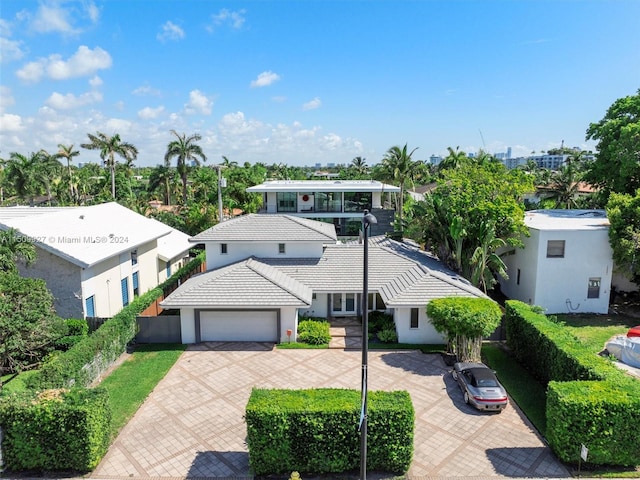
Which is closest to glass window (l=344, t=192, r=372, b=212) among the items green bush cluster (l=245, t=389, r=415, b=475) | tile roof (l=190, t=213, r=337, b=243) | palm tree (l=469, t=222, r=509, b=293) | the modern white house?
the modern white house

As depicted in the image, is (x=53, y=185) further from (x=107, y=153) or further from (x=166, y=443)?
(x=166, y=443)

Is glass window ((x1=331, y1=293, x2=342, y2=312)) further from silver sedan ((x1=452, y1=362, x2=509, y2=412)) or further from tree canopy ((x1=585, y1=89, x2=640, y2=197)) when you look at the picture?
tree canopy ((x1=585, y1=89, x2=640, y2=197))

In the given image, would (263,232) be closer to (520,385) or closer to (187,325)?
(187,325)

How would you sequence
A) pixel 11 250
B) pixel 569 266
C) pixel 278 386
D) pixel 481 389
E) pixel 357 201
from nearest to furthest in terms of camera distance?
pixel 481 389 → pixel 278 386 → pixel 11 250 → pixel 569 266 → pixel 357 201

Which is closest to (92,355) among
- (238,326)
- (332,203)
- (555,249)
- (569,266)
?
(238,326)

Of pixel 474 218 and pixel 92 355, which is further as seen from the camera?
pixel 474 218

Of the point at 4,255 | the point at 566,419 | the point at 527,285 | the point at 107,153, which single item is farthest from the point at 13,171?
the point at 566,419
